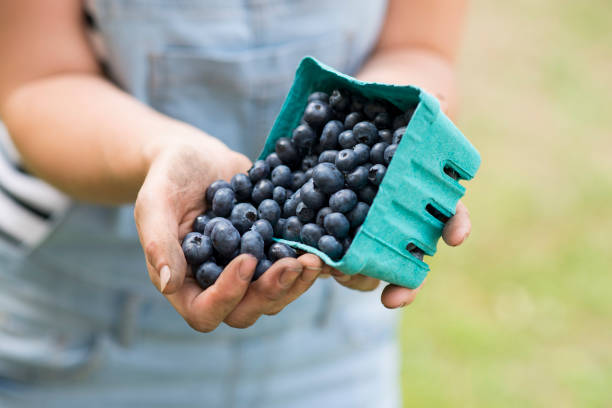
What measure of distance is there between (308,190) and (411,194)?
0.61 feet

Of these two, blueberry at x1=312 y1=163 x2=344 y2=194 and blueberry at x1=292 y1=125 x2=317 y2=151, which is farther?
blueberry at x1=292 y1=125 x2=317 y2=151

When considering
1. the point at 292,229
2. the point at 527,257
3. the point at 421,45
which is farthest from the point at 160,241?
the point at 527,257

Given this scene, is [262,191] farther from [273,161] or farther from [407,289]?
[407,289]

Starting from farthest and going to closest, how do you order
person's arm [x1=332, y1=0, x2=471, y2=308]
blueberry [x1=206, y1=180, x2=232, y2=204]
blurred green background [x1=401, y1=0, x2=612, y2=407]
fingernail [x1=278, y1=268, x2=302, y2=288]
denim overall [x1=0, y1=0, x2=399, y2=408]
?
blurred green background [x1=401, y1=0, x2=612, y2=407] < person's arm [x1=332, y1=0, x2=471, y2=308] < denim overall [x1=0, y1=0, x2=399, y2=408] < blueberry [x1=206, y1=180, x2=232, y2=204] < fingernail [x1=278, y1=268, x2=302, y2=288]

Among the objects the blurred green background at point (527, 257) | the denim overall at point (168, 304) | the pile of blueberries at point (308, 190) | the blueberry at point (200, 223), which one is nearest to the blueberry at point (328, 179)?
the pile of blueberries at point (308, 190)

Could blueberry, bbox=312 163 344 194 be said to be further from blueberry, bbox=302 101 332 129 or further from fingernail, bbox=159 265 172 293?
fingernail, bbox=159 265 172 293

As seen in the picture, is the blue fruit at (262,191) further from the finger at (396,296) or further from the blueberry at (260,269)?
the finger at (396,296)

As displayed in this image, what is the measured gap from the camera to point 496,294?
3.09m

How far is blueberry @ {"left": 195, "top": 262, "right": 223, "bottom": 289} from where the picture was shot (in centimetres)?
110

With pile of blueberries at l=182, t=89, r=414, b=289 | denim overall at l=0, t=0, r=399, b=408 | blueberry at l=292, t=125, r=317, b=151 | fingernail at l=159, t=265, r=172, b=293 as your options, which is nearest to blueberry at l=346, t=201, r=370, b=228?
pile of blueberries at l=182, t=89, r=414, b=289

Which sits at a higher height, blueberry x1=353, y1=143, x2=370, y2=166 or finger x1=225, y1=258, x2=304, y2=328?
blueberry x1=353, y1=143, x2=370, y2=166

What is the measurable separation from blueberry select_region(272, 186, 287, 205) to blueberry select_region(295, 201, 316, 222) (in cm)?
6

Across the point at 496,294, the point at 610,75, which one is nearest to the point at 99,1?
the point at 496,294

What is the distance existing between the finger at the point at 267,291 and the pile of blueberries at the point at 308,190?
0.22 ft
